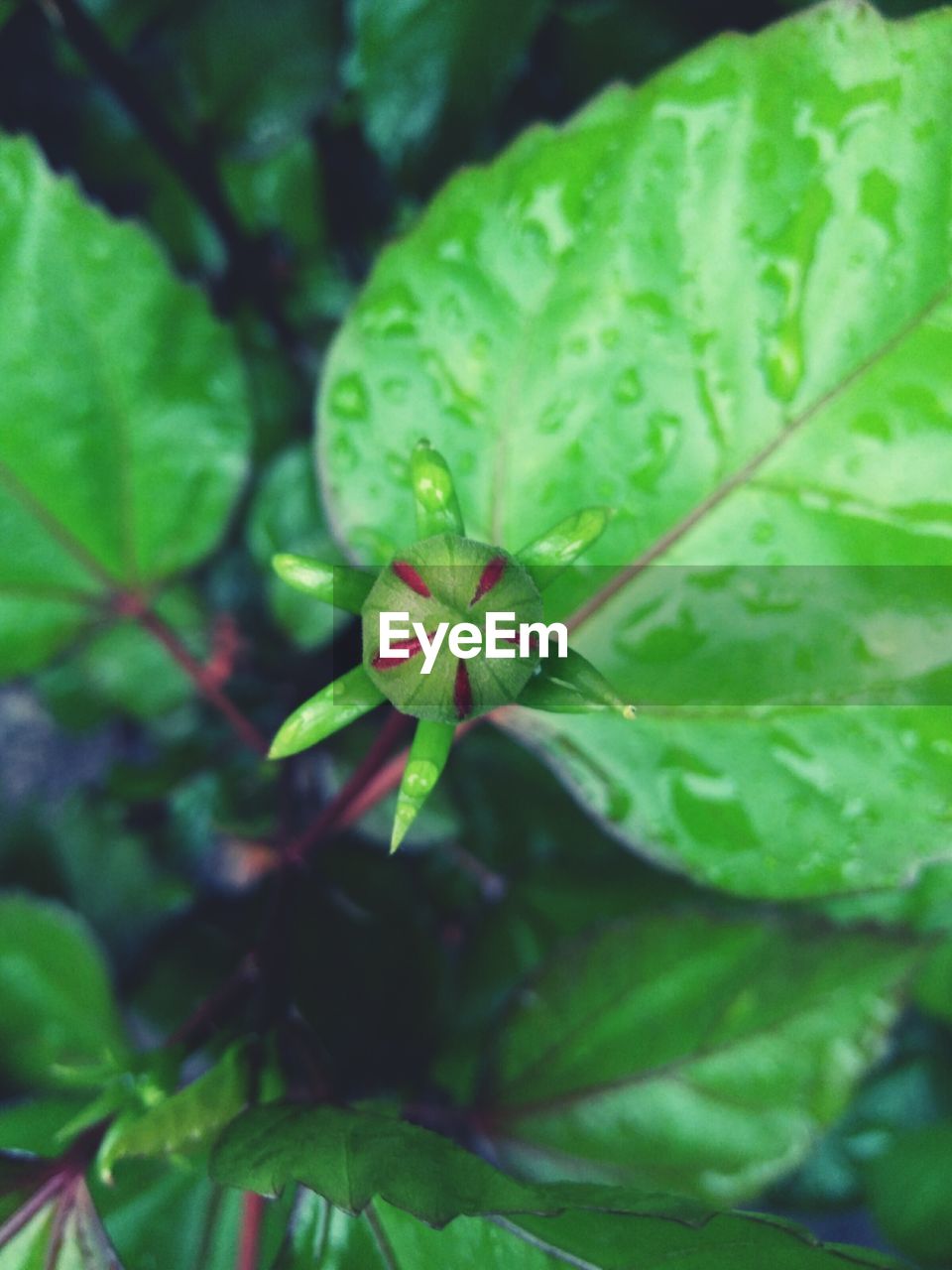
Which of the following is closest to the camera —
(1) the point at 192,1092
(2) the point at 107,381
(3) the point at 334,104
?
(1) the point at 192,1092

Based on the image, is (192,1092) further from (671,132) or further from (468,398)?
(671,132)

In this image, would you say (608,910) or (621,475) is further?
(608,910)

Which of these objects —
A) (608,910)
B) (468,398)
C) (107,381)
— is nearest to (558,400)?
(468,398)

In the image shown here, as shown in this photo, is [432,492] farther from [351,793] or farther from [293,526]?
[293,526]

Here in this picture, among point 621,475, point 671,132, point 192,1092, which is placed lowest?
point 192,1092

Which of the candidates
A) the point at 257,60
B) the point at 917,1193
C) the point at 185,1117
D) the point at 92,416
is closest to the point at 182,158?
the point at 257,60

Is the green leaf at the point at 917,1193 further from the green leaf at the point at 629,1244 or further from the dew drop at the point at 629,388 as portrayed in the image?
the dew drop at the point at 629,388

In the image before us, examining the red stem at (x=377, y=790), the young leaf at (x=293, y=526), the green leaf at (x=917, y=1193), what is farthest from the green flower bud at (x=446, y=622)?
the green leaf at (x=917, y=1193)
